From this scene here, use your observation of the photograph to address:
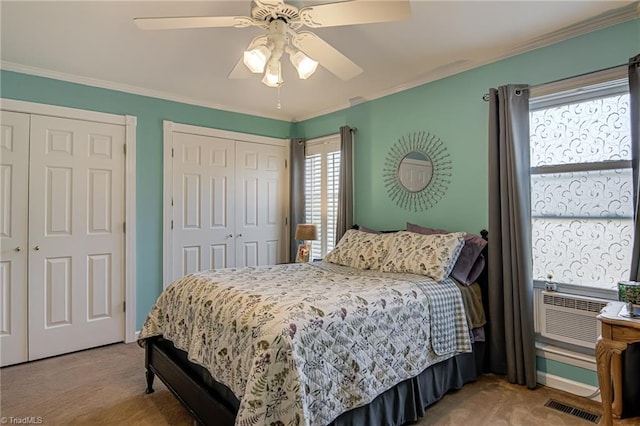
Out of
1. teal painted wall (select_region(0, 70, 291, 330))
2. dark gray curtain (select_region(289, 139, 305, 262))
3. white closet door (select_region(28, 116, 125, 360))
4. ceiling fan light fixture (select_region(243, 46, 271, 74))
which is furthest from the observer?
dark gray curtain (select_region(289, 139, 305, 262))

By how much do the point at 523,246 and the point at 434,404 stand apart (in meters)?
1.26

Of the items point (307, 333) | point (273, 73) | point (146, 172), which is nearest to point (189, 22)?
point (273, 73)

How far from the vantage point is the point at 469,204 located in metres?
3.05

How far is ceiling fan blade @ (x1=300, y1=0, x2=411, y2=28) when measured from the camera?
161cm

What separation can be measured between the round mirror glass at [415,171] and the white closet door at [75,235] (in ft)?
9.19

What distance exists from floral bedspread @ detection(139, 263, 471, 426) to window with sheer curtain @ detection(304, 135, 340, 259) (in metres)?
1.73

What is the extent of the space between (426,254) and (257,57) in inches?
Result: 70.0

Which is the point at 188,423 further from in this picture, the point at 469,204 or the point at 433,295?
the point at 469,204

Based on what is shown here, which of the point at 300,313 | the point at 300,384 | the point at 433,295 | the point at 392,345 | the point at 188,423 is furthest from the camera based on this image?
the point at 433,295

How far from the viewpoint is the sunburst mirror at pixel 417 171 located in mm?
3266

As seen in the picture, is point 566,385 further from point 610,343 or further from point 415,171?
point 415,171

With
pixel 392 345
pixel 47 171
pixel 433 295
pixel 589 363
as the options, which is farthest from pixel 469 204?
pixel 47 171

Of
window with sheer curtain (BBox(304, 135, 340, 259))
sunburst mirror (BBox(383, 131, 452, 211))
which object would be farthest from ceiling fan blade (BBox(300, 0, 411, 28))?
window with sheer curtain (BBox(304, 135, 340, 259))

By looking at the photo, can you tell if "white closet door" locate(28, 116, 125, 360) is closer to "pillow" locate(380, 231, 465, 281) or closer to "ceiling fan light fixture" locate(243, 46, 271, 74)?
"ceiling fan light fixture" locate(243, 46, 271, 74)
